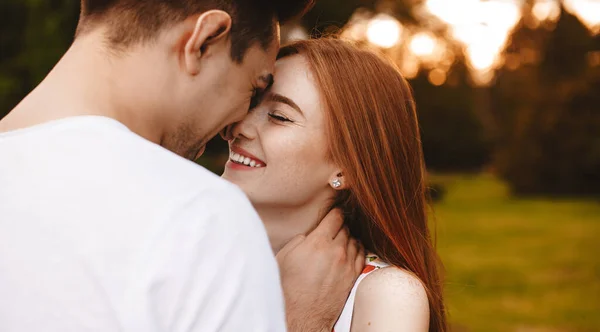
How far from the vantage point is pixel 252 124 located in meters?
2.95

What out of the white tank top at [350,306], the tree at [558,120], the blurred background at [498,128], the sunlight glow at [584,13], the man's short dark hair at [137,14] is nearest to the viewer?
the man's short dark hair at [137,14]

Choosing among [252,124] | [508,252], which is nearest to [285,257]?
[252,124]

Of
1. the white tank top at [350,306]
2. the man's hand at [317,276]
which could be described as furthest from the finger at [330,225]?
the white tank top at [350,306]

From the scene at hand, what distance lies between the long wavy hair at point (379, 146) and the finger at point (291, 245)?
0.31 metres

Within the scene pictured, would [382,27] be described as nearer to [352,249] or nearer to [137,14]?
[352,249]

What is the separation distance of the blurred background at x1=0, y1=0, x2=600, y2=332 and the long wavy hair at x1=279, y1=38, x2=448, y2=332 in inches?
12.3

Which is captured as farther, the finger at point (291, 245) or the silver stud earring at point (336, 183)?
the silver stud earring at point (336, 183)

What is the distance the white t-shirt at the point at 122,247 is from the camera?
51.6 inches

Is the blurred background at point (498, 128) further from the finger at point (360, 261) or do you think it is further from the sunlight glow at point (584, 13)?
the finger at point (360, 261)

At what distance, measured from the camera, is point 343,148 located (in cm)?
294

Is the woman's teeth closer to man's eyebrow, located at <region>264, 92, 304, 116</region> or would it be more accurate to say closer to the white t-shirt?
man's eyebrow, located at <region>264, 92, 304, 116</region>

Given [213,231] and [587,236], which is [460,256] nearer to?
[587,236]

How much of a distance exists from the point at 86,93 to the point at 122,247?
470 mm

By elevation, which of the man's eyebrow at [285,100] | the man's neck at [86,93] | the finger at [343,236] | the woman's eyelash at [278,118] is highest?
the man's neck at [86,93]
